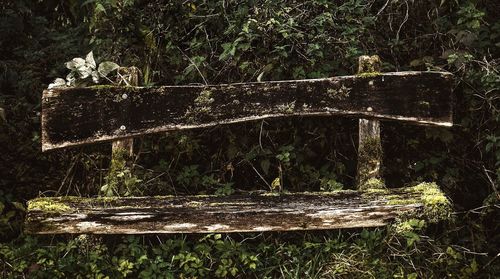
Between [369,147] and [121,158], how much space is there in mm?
1646

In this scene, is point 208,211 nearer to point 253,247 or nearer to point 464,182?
point 253,247

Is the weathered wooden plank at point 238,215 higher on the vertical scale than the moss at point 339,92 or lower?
lower

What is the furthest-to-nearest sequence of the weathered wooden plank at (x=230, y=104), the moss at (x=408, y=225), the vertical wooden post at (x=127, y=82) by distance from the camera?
1. the vertical wooden post at (x=127, y=82)
2. the weathered wooden plank at (x=230, y=104)
3. the moss at (x=408, y=225)

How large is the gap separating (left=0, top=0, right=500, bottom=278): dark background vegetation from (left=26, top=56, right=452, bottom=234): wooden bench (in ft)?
0.91

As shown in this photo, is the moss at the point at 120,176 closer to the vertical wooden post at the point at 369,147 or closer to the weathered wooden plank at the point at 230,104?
the weathered wooden plank at the point at 230,104

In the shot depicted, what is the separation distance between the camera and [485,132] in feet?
11.7

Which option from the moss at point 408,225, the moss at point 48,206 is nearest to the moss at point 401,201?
the moss at point 408,225

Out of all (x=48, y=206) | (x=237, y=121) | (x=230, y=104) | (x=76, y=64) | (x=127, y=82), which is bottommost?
(x=48, y=206)

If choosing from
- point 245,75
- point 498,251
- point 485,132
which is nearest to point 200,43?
point 245,75

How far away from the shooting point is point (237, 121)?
10.8 feet

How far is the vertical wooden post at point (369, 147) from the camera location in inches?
131

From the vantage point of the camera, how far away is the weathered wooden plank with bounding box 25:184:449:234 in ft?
9.90

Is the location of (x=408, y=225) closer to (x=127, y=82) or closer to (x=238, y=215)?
(x=238, y=215)

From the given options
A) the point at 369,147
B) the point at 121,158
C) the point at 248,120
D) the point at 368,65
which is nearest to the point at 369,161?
the point at 369,147
